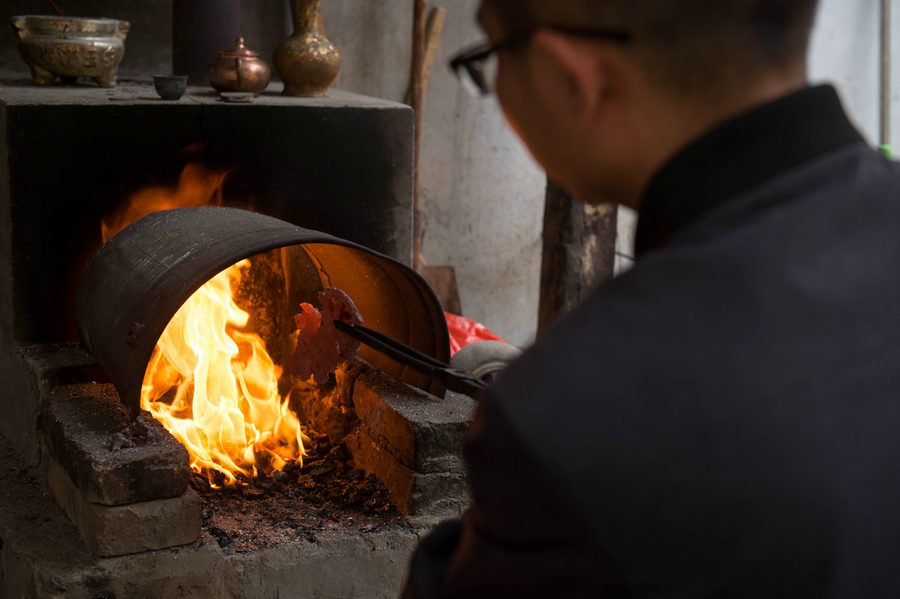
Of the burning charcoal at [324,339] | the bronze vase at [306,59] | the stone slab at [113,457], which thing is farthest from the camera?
the bronze vase at [306,59]

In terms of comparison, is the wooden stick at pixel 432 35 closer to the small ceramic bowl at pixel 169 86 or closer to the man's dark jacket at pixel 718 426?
the small ceramic bowl at pixel 169 86

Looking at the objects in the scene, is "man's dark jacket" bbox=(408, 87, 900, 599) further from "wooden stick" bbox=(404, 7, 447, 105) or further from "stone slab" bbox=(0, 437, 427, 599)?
"wooden stick" bbox=(404, 7, 447, 105)

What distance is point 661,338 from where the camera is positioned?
897 millimetres

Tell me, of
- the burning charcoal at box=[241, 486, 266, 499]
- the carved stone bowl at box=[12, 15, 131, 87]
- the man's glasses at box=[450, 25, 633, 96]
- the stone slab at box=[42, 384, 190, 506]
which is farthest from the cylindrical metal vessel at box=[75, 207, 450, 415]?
the man's glasses at box=[450, 25, 633, 96]

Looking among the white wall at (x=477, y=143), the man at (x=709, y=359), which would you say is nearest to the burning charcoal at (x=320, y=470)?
the man at (x=709, y=359)

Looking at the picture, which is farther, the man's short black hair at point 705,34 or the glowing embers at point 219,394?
the glowing embers at point 219,394

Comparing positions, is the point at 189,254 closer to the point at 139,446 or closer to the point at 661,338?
the point at 139,446

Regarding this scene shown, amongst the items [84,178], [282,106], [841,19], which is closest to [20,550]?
[84,178]

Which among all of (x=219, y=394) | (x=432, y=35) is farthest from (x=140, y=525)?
(x=432, y=35)

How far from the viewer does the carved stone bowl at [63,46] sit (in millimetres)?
3549

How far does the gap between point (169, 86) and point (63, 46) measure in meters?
0.48

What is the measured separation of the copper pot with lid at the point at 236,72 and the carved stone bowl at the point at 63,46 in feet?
1.37

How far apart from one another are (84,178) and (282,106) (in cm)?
69

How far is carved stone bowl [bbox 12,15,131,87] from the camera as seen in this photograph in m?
3.55
